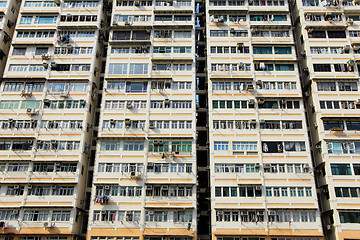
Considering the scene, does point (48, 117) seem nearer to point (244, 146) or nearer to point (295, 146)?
point (244, 146)

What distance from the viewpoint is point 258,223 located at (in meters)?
29.4

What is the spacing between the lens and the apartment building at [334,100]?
29.8m

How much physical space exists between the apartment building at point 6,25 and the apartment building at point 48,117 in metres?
0.92

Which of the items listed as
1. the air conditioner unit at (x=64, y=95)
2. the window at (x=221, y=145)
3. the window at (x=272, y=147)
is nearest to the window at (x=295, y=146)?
the window at (x=272, y=147)

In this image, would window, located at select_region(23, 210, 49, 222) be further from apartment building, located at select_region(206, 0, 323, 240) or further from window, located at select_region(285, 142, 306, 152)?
window, located at select_region(285, 142, 306, 152)

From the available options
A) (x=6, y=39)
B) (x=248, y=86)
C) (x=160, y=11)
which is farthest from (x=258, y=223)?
(x=6, y=39)

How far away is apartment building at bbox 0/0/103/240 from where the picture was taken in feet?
99.3

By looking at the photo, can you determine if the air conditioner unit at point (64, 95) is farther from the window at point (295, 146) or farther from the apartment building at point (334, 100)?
the apartment building at point (334, 100)

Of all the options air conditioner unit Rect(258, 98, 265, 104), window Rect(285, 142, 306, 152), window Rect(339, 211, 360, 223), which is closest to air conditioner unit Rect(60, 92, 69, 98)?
air conditioner unit Rect(258, 98, 265, 104)

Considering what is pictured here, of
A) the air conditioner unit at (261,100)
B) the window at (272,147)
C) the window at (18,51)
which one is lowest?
the window at (272,147)

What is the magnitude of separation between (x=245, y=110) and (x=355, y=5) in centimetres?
1813

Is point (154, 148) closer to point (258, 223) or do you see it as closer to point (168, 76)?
point (168, 76)

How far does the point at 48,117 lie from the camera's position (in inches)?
1337

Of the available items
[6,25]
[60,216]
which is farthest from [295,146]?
[6,25]
